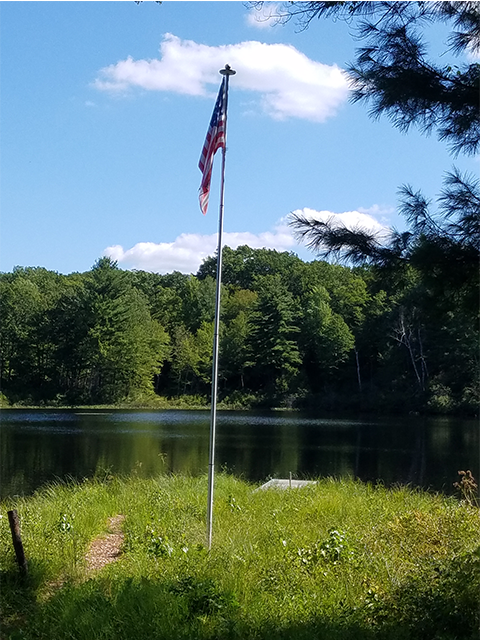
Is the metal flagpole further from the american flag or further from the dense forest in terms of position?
the dense forest

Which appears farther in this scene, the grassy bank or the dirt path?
the dirt path

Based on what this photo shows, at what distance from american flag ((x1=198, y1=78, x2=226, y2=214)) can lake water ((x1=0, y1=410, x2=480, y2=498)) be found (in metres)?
7.73

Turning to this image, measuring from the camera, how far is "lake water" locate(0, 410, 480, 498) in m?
18.8

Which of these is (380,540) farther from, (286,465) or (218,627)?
(286,465)

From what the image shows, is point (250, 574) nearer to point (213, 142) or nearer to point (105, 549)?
point (105, 549)

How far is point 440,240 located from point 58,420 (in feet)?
119

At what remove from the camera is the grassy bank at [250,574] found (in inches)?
201

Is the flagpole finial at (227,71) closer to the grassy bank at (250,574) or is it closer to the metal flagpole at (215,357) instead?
the metal flagpole at (215,357)

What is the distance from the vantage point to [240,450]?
80.6 feet

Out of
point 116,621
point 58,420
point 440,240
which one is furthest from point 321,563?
point 58,420

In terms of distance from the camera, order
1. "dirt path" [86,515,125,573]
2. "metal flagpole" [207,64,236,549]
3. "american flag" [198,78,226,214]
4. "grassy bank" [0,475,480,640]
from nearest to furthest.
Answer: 1. "grassy bank" [0,475,480,640]
2. "dirt path" [86,515,125,573]
3. "metal flagpole" [207,64,236,549]
4. "american flag" [198,78,226,214]

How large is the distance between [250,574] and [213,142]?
5.19 m

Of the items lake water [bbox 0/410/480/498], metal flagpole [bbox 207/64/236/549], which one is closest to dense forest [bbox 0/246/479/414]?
lake water [bbox 0/410/480/498]

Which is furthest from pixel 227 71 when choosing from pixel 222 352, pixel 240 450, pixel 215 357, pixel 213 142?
pixel 222 352
